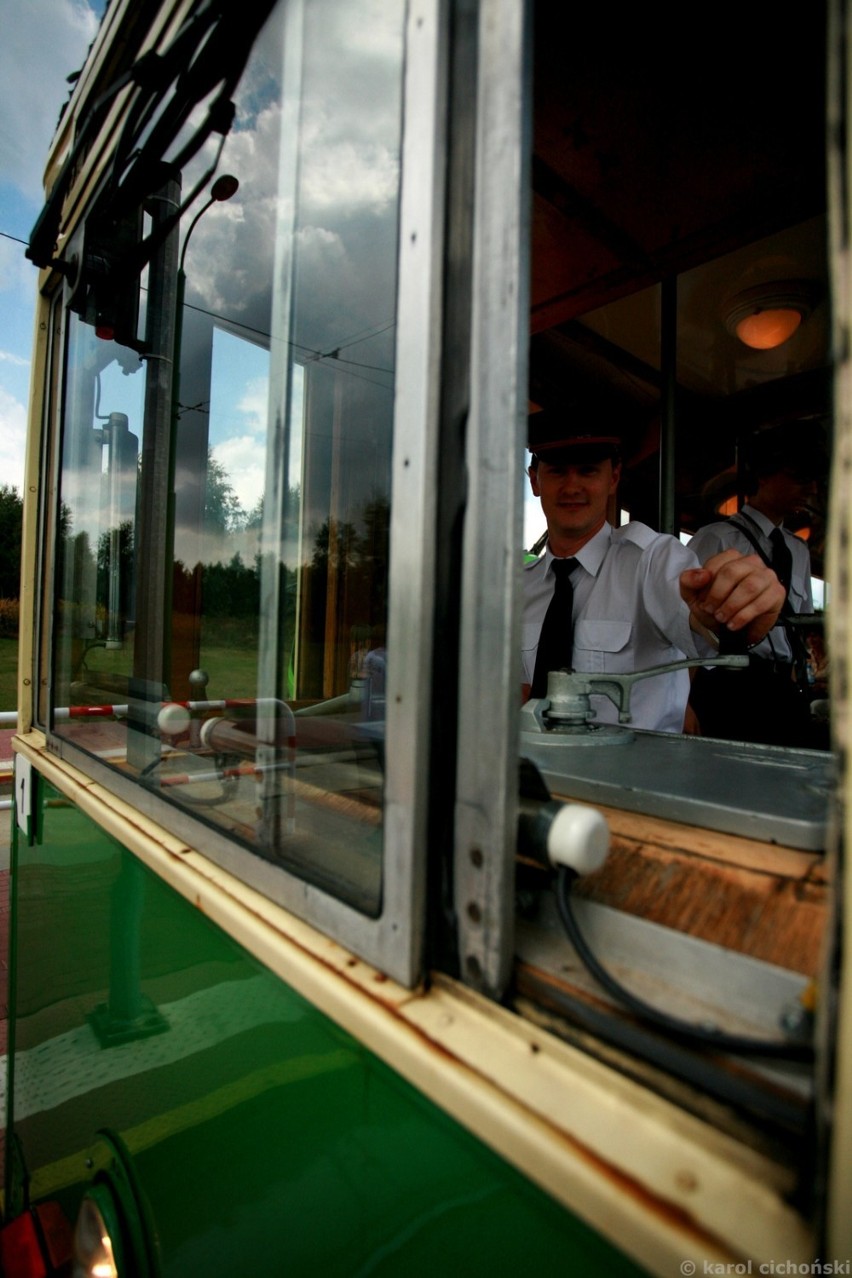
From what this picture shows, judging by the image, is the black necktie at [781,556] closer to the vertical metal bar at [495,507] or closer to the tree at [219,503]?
the tree at [219,503]

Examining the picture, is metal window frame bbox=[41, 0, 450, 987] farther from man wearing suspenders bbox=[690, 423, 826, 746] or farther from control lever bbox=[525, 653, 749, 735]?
man wearing suspenders bbox=[690, 423, 826, 746]

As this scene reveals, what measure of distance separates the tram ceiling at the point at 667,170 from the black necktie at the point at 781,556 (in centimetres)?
92

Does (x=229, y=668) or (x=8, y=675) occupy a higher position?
(x=229, y=668)

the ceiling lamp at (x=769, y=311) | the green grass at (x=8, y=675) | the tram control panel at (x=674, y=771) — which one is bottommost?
the green grass at (x=8, y=675)

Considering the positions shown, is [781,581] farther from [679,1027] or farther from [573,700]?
[679,1027]

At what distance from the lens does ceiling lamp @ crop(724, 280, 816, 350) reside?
262cm

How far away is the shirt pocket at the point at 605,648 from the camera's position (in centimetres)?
222

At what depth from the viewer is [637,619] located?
2242 millimetres

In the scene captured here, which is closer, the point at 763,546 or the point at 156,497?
the point at 156,497

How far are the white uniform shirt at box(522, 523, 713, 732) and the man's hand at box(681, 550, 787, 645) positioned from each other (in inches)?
32.6

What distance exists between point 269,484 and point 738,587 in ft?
2.89

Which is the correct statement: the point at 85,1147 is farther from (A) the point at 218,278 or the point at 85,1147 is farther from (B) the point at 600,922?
(A) the point at 218,278

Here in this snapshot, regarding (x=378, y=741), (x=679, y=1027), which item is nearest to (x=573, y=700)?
(x=378, y=741)

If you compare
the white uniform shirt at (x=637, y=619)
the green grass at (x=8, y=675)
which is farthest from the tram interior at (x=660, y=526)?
the green grass at (x=8, y=675)
